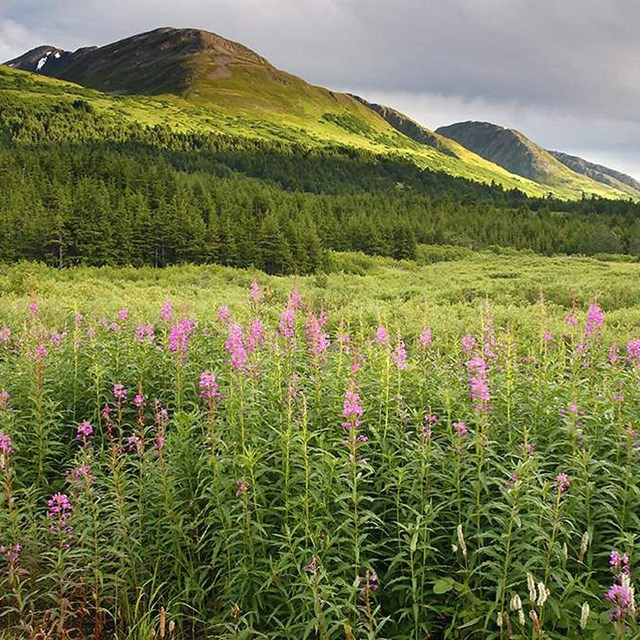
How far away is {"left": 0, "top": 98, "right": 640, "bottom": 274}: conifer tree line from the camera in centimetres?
5738

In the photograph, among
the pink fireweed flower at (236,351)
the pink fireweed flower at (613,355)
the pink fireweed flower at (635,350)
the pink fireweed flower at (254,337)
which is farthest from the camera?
the pink fireweed flower at (635,350)

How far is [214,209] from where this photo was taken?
66125 millimetres

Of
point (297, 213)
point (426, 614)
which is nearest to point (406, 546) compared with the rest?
point (426, 614)

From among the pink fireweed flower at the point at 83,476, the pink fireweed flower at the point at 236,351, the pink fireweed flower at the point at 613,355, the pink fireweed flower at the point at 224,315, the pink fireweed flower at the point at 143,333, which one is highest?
the pink fireweed flower at the point at 613,355

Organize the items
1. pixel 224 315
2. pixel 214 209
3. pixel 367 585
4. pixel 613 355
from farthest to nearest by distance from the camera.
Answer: pixel 214 209 < pixel 224 315 < pixel 613 355 < pixel 367 585

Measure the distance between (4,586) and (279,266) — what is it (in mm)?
60261

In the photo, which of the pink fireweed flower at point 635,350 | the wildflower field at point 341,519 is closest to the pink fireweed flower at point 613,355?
the wildflower field at point 341,519

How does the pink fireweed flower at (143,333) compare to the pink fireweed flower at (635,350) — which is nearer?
the pink fireweed flower at (635,350)

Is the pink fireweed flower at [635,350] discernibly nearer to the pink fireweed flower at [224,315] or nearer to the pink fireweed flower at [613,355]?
the pink fireweed flower at [613,355]

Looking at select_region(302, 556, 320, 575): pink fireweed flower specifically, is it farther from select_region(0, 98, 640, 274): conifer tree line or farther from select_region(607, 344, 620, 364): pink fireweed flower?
select_region(0, 98, 640, 274): conifer tree line

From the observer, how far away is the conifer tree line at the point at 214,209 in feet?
188

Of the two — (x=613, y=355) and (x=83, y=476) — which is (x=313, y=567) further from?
(x=613, y=355)

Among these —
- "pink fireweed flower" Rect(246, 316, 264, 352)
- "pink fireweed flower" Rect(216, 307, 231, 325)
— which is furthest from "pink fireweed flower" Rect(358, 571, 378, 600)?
"pink fireweed flower" Rect(216, 307, 231, 325)

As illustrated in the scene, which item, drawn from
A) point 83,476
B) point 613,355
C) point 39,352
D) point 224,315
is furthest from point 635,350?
point 39,352
